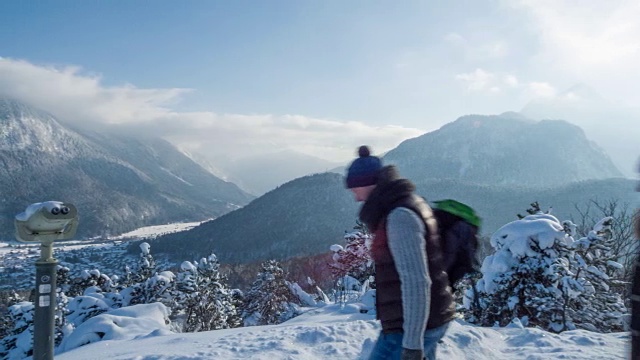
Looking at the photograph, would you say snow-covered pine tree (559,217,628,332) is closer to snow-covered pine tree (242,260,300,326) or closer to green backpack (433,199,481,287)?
green backpack (433,199,481,287)

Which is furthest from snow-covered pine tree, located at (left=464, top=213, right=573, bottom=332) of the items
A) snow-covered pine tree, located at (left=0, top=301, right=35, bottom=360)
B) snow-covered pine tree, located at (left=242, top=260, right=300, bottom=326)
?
snow-covered pine tree, located at (left=242, top=260, right=300, bottom=326)

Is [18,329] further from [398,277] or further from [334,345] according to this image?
[398,277]

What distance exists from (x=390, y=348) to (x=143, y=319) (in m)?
8.09

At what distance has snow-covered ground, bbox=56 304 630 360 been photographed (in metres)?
5.67

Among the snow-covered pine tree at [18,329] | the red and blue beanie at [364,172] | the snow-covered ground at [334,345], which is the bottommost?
the snow-covered pine tree at [18,329]

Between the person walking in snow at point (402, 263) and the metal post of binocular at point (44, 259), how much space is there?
201 cm

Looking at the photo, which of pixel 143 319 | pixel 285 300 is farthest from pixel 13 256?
pixel 143 319

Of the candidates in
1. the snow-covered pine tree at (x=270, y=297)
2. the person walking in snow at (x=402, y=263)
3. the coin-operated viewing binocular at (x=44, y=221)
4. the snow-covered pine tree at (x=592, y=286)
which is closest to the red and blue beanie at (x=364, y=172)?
the person walking in snow at (x=402, y=263)

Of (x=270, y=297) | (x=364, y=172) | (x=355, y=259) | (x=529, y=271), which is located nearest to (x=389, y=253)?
(x=364, y=172)

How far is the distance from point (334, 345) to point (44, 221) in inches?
169

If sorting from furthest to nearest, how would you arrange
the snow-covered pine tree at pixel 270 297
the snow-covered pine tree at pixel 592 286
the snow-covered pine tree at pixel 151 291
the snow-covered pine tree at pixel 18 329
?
1. the snow-covered pine tree at pixel 270 297
2. the snow-covered pine tree at pixel 151 291
3. the snow-covered pine tree at pixel 18 329
4. the snow-covered pine tree at pixel 592 286

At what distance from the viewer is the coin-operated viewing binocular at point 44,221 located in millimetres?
2893

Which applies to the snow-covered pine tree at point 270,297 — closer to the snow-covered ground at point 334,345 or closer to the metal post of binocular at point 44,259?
the snow-covered ground at point 334,345

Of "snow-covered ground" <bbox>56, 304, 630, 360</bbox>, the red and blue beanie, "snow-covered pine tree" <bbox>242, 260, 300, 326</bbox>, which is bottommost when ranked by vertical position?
"snow-covered pine tree" <bbox>242, 260, 300, 326</bbox>
